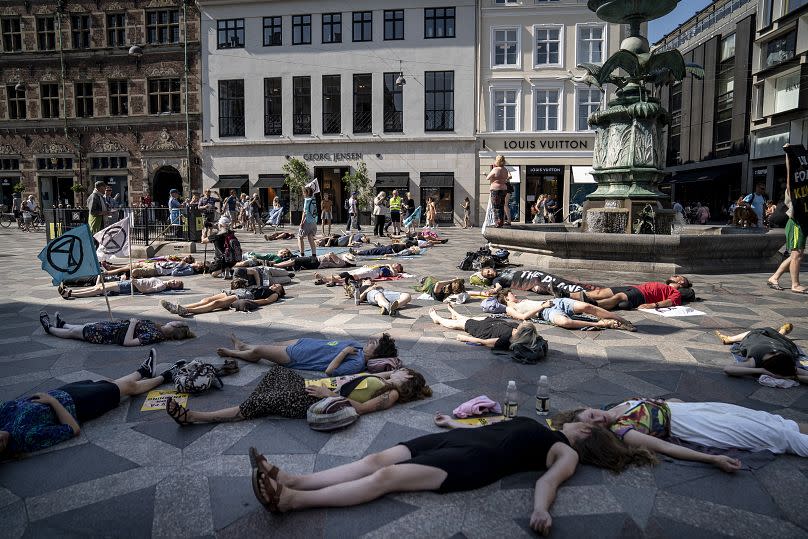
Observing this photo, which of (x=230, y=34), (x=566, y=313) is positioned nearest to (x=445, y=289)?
(x=566, y=313)

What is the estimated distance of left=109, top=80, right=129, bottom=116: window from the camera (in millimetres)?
33406

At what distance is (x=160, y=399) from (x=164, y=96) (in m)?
33.2

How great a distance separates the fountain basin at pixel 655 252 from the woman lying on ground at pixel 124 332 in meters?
7.32

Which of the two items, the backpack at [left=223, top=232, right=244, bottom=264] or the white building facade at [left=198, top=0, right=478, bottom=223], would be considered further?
the white building facade at [left=198, top=0, right=478, bottom=223]

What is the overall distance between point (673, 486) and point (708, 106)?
1727 inches

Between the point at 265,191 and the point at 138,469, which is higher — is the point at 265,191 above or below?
above

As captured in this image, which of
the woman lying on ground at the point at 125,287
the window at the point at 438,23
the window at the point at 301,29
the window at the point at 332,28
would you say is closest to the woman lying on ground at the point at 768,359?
the woman lying on ground at the point at 125,287

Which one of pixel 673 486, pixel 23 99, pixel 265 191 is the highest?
pixel 23 99

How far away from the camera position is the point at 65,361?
5598mm

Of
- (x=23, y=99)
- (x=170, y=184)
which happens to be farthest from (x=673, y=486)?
(x=23, y=99)

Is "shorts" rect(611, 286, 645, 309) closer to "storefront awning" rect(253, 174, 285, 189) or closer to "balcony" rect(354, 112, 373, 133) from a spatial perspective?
"balcony" rect(354, 112, 373, 133)

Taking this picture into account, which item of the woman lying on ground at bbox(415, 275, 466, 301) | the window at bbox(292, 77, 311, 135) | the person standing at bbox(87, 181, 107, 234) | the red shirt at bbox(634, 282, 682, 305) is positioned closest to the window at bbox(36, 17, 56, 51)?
the window at bbox(292, 77, 311, 135)

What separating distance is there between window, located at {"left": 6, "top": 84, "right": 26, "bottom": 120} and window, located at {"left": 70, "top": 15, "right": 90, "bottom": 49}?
16.4 feet

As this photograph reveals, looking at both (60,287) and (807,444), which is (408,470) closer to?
(807,444)
